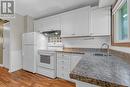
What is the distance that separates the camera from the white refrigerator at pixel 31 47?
354cm

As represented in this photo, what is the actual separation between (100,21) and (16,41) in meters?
3.16

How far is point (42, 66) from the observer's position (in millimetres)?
3359

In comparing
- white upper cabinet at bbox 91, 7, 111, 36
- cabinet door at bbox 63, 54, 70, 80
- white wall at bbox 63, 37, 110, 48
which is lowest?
cabinet door at bbox 63, 54, 70, 80

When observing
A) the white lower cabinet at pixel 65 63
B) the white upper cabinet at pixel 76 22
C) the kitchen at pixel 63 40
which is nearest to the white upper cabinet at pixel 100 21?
the kitchen at pixel 63 40

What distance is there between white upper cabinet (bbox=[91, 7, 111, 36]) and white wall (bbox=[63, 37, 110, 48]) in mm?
302

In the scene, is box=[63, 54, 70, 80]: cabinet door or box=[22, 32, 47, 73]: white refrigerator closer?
box=[63, 54, 70, 80]: cabinet door

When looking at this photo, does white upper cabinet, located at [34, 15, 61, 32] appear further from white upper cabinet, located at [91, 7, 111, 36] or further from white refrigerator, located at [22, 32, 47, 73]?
white upper cabinet, located at [91, 7, 111, 36]

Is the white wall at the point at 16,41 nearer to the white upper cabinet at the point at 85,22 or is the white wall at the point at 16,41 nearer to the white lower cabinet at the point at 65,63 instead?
the white upper cabinet at the point at 85,22

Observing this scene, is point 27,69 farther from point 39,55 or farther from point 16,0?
point 16,0

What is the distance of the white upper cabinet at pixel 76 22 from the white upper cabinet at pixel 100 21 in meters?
0.16

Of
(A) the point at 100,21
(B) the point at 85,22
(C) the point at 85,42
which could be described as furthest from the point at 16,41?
(A) the point at 100,21

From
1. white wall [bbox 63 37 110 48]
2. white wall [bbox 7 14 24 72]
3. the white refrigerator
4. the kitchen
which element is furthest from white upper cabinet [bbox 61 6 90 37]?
white wall [bbox 7 14 24 72]

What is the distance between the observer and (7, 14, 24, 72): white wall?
3779 mm

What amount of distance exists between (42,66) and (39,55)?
15.8 inches
